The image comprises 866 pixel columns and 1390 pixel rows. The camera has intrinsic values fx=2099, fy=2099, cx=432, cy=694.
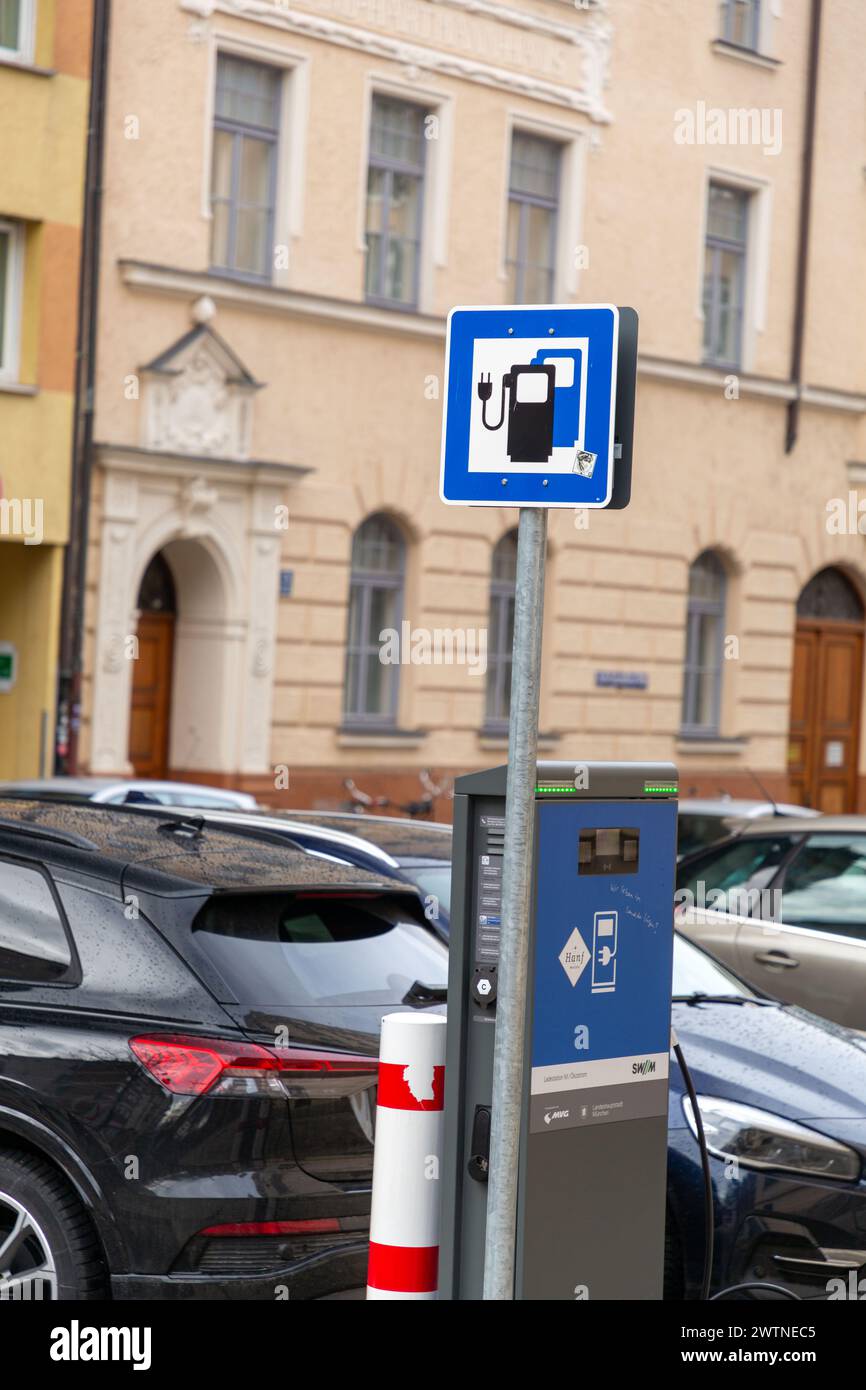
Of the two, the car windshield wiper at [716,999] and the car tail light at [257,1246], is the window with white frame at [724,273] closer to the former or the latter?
the car windshield wiper at [716,999]

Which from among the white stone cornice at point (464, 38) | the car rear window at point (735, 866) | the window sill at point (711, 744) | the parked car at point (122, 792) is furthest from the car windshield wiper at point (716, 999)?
the window sill at point (711, 744)

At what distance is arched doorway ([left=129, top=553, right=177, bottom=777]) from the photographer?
66.2ft

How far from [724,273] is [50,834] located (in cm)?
2095

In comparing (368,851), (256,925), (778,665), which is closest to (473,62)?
(778,665)

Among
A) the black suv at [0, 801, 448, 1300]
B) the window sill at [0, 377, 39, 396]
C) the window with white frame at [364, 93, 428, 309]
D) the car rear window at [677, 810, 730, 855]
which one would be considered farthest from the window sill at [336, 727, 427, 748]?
the black suv at [0, 801, 448, 1300]

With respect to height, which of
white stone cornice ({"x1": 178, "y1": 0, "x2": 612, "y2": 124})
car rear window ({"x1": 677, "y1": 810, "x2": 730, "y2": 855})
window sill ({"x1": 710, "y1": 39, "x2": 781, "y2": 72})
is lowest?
car rear window ({"x1": 677, "y1": 810, "x2": 730, "y2": 855})

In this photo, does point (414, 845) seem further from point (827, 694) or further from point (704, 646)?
point (827, 694)

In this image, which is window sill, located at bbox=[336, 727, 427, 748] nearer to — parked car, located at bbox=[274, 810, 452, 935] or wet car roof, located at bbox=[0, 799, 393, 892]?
parked car, located at bbox=[274, 810, 452, 935]

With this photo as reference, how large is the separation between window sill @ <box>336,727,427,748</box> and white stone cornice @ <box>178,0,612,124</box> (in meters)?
6.71

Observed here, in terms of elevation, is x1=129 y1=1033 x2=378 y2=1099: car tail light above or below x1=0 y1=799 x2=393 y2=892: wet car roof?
below

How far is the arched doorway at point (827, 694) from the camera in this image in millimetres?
27203

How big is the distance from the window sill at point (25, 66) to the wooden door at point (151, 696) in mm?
5119

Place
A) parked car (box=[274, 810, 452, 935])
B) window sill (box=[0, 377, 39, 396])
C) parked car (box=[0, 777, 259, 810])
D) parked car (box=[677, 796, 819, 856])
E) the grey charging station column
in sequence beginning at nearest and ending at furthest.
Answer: the grey charging station column
parked car (box=[274, 810, 452, 935])
parked car (box=[677, 796, 819, 856])
parked car (box=[0, 777, 259, 810])
window sill (box=[0, 377, 39, 396])

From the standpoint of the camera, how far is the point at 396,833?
27.2 ft
